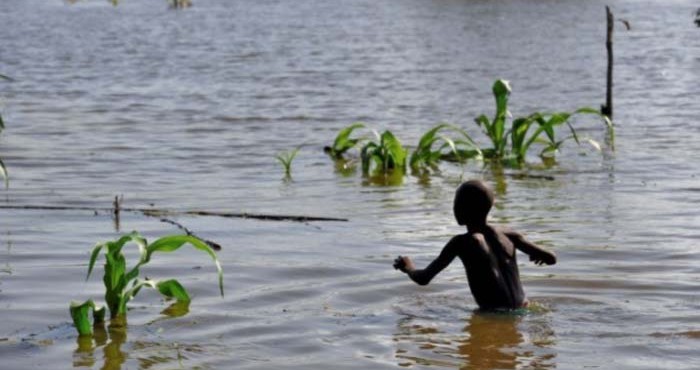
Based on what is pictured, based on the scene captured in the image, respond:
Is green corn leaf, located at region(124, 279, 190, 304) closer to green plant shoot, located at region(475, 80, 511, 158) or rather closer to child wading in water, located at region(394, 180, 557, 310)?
child wading in water, located at region(394, 180, 557, 310)

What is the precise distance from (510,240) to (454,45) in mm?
23905

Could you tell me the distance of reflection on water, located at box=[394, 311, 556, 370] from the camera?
556cm

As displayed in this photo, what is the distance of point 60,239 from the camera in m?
8.12

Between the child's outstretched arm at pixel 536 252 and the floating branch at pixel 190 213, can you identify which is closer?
the child's outstretched arm at pixel 536 252

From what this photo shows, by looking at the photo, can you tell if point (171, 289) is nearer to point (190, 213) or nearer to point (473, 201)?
point (473, 201)

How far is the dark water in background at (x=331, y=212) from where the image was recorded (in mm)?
5824

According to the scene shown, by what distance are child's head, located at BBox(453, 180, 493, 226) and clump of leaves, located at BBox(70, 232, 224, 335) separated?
3.69 ft

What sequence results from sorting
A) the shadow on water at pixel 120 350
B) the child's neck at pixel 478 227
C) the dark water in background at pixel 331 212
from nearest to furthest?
the shadow on water at pixel 120 350
the dark water in background at pixel 331 212
the child's neck at pixel 478 227

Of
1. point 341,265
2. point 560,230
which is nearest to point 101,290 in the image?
point 341,265

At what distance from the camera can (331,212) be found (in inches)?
371

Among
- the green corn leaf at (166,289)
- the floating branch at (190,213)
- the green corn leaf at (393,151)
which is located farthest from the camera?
the green corn leaf at (393,151)

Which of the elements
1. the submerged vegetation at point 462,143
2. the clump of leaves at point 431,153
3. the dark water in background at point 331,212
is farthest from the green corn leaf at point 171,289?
the clump of leaves at point 431,153

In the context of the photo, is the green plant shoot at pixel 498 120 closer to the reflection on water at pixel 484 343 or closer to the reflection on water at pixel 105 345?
the reflection on water at pixel 484 343

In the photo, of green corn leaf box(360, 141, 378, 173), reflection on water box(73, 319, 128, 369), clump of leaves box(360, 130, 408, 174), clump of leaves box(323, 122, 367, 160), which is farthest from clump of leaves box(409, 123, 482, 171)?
reflection on water box(73, 319, 128, 369)
